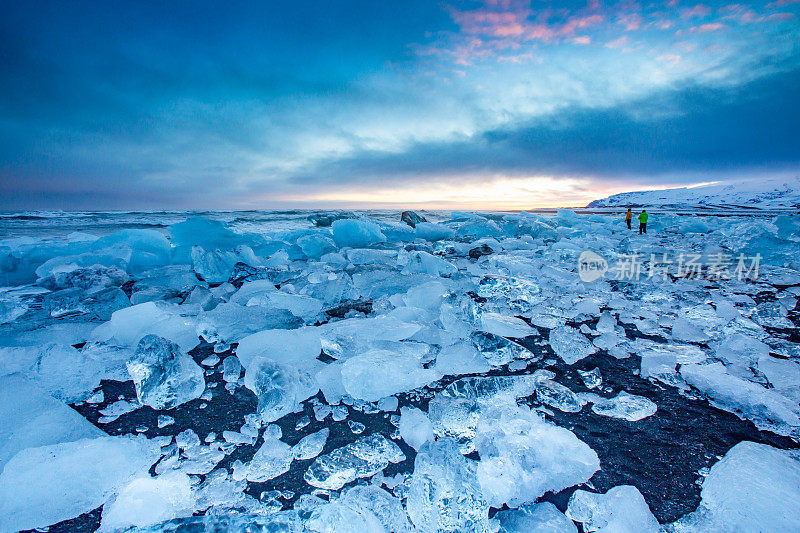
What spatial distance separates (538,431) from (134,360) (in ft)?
4.90

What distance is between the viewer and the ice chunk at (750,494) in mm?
752

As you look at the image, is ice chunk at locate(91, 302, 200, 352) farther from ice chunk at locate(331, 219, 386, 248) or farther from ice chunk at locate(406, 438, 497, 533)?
ice chunk at locate(331, 219, 386, 248)

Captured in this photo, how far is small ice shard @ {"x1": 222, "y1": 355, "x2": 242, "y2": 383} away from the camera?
54.0 inches

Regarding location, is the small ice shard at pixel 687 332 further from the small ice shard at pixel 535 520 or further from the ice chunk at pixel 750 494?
the small ice shard at pixel 535 520

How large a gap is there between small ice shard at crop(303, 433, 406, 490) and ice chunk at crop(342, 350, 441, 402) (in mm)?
205

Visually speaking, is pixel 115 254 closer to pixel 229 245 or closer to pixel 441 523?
pixel 229 245

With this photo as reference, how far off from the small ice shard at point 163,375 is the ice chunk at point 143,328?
314mm

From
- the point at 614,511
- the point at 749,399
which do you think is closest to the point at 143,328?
the point at 614,511

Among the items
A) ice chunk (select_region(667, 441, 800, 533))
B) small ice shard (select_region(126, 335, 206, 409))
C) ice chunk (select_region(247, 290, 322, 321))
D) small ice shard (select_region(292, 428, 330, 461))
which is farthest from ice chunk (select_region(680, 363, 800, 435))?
small ice shard (select_region(126, 335, 206, 409))

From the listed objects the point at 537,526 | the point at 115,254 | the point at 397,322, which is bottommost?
the point at 537,526

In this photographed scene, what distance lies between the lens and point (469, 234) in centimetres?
696

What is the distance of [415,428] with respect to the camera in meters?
1.04

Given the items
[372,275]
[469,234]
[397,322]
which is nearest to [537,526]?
[397,322]

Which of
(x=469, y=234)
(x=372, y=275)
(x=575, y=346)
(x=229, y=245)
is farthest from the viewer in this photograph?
(x=469, y=234)
